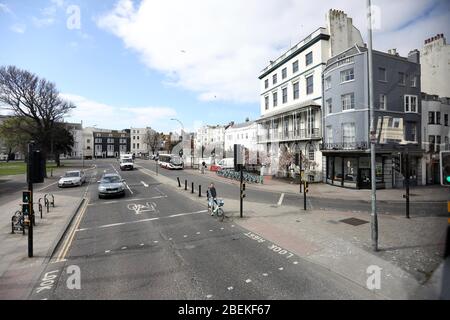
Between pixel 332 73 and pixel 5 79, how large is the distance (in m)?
42.8

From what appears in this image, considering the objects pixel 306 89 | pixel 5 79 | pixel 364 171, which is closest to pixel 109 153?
pixel 5 79

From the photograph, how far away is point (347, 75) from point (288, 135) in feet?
34.3

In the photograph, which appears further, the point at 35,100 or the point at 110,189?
the point at 35,100

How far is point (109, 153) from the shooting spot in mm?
115562

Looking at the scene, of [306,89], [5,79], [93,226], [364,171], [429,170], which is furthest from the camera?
[5,79]

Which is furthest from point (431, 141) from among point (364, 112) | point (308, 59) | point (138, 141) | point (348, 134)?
point (138, 141)

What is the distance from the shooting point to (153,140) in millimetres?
110625

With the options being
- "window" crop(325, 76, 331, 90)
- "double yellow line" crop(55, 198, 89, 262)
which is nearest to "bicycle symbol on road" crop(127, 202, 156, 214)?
"double yellow line" crop(55, 198, 89, 262)

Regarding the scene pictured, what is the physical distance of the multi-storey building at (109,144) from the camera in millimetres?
113062

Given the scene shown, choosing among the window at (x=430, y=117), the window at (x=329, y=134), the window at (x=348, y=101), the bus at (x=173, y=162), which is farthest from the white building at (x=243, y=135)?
the window at (x=430, y=117)

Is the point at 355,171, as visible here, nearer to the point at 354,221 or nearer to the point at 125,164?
the point at 354,221

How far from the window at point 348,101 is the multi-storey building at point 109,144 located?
106259 mm

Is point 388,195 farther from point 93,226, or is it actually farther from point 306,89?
point 93,226

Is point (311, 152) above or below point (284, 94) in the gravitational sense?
below
